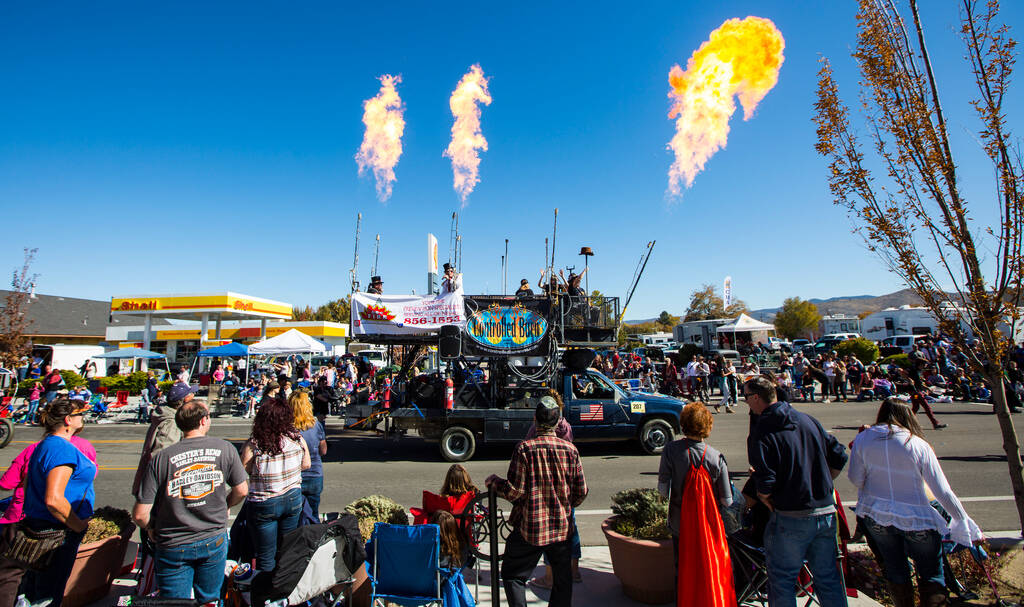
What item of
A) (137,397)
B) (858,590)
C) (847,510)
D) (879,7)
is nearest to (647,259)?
(847,510)

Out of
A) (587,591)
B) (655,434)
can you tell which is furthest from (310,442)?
(655,434)

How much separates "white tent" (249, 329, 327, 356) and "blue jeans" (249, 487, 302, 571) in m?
15.7

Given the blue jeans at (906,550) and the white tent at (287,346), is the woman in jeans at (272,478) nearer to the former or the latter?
the blue jeans at (906,550)

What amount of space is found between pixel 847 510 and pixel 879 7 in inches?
234

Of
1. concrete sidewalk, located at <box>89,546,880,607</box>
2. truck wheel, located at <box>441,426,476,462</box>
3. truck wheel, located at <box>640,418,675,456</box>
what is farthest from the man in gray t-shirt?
truck wheel, located at <box>640,418,675,456</box>

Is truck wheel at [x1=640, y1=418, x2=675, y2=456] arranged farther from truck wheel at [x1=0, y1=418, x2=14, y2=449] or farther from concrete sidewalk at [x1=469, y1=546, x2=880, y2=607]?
truck wheel at [x1=0, y1=418, x2=14, y2=449]

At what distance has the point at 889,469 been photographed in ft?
11.4

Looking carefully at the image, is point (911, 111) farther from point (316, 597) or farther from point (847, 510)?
point (316, 597)

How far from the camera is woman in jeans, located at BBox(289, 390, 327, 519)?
4.50 metres

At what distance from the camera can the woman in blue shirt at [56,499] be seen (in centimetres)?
328

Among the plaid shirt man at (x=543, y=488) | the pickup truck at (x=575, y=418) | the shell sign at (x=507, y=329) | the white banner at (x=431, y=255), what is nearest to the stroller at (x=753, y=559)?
the plaid shirt man at (x=543, y=488)

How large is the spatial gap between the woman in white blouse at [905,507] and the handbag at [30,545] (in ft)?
18.4

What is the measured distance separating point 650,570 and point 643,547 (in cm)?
19

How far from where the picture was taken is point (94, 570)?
13.3ft
